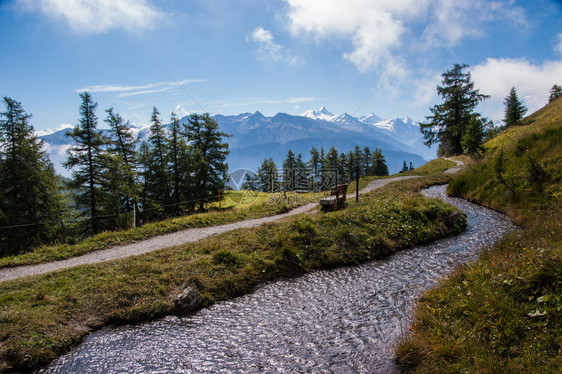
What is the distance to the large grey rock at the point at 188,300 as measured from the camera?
26.2 feet

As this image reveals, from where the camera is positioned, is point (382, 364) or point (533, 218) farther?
point (533, 218)

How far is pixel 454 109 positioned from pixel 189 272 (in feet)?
192

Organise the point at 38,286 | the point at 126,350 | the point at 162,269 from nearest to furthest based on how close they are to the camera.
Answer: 1. the point at 126,350
2. the point at 38,286
3. the point at 162,269

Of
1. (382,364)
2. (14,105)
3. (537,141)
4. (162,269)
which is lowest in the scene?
(382,364)

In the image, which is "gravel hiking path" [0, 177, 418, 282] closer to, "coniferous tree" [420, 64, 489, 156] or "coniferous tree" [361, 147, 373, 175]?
"coniferous tree" [420, 64, 489, 156]

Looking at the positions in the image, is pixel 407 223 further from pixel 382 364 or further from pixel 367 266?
pixel 382 364

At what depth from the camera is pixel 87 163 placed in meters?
30.0

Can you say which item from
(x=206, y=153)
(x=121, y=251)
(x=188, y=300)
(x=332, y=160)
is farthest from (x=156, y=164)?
(x=332, y=160)

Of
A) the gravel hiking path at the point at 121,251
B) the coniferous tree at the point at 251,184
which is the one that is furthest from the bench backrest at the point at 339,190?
the coniferous tree at the point at 251,184

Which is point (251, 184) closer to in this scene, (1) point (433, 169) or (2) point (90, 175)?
(1) point (433, 169)

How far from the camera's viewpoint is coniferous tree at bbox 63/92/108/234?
29.6 metres

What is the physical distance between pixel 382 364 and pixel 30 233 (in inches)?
1388

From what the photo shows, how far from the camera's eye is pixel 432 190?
83.6 feet

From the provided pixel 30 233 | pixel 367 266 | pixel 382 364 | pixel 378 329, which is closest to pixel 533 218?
pixel 367 266
